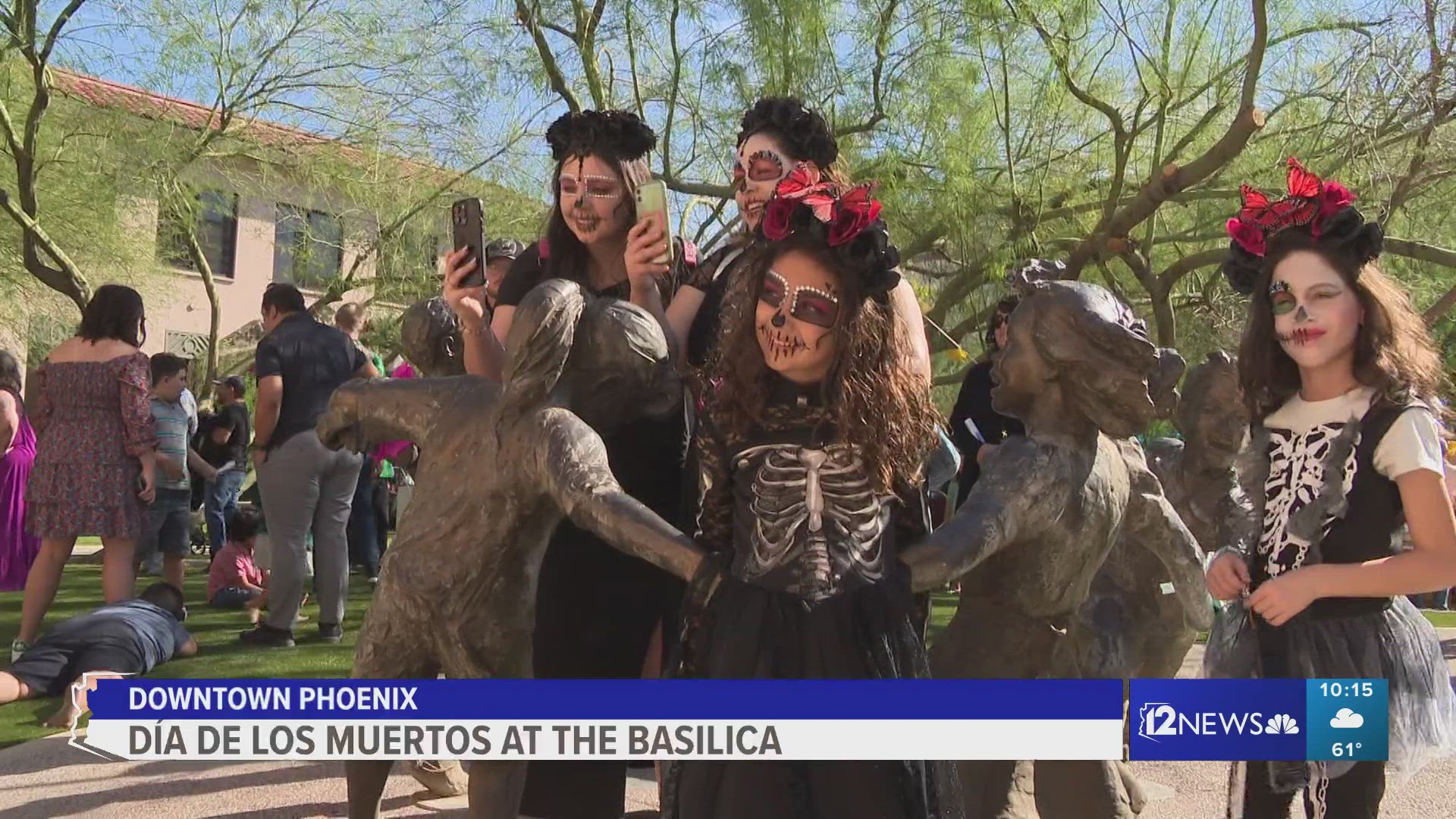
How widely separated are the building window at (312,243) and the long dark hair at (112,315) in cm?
888

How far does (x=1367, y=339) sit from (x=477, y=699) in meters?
1.74

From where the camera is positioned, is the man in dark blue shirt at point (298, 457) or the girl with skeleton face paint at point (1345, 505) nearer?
the girl with skeleton face paint at point (1345, 505)

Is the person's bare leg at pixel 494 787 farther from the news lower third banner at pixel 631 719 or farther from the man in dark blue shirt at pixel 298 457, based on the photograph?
the man in dark blue shirt at pixel 298 457

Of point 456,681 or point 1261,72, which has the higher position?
point 1261,72

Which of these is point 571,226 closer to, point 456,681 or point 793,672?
point 456,681

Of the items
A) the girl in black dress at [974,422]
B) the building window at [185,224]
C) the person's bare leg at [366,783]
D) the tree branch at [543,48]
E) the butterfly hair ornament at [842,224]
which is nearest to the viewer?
the butterfly hair ornament at [842,224]

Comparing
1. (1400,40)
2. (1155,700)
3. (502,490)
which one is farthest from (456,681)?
(1400,40)

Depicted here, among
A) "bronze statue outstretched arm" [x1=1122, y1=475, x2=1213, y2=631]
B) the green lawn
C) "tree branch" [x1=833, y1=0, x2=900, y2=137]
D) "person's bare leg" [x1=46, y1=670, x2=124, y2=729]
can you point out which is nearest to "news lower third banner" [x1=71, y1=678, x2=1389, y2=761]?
"bronze statue outstretched arm" [x1=1122, y1=475, x2=1213, y2=631]

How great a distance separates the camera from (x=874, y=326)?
2082 mm

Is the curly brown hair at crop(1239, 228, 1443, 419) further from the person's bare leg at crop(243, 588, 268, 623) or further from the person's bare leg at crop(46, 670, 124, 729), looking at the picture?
the person's bare leg at crop(243, 588, 268, 623)

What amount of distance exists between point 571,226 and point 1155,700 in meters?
1.56

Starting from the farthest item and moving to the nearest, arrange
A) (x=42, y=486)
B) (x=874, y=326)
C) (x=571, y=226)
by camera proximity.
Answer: (x=42, y=486) < (x=571, y=226) < (x=874, y=326)

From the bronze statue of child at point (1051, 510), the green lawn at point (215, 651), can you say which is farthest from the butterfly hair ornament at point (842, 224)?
the green lawn at point (215, 651)

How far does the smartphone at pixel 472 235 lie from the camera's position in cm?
263
